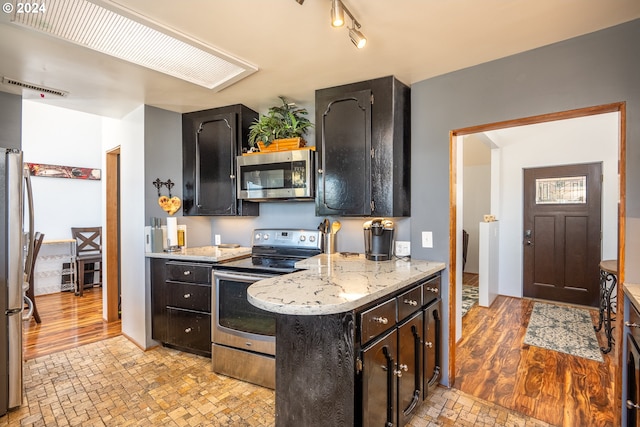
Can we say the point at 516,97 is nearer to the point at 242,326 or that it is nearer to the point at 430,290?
the point at 430,290

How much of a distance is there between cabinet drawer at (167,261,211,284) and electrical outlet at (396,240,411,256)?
61.5 inches

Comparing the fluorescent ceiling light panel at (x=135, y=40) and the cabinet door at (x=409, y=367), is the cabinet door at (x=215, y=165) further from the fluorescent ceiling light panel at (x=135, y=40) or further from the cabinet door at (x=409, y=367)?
the cabinet door at (x=409, y=367)

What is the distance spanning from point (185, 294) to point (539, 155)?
4.99 m

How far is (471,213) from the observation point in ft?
21.4

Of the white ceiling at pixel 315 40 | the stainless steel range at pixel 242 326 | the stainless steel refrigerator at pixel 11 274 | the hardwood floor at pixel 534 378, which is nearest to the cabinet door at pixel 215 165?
the white ceiling at pixel 315 40

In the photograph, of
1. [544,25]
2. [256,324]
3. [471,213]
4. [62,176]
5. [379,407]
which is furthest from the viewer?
[471,213]

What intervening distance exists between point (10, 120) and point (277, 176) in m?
2.18

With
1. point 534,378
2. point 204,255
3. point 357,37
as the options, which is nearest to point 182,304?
point 204,255

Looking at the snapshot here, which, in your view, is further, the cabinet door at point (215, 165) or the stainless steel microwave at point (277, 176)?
the cabinet door at point (215, 165)

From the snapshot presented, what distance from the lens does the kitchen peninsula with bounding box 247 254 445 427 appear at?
1.33m

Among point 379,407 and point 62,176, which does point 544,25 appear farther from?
point 62,176

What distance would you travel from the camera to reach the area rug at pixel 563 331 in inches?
115

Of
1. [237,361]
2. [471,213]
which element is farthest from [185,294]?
[471,213]

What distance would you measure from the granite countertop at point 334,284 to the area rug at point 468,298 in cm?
234
